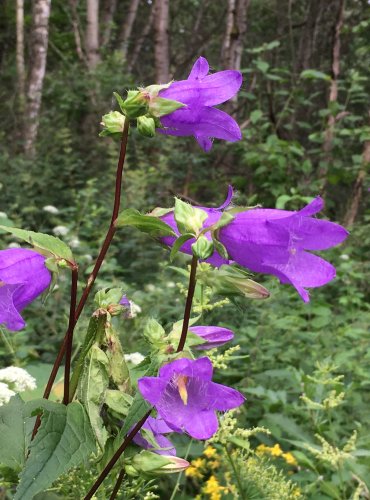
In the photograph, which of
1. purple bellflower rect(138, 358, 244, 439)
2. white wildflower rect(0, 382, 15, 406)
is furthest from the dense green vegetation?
white wildflower rect(0, 382, 15, 406)

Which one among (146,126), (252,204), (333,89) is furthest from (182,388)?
(333,89)

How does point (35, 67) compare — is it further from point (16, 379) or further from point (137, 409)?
point (137, 409)

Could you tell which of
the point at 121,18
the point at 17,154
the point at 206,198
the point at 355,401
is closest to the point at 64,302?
the point at 355,401

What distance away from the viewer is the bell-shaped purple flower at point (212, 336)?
3.47ft

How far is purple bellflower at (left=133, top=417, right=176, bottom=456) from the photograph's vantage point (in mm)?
1067

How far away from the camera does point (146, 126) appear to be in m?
1.04

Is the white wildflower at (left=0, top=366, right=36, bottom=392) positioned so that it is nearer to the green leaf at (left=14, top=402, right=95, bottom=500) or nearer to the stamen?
the green leaf at (left=14, top=402, right=95, bottom=500)

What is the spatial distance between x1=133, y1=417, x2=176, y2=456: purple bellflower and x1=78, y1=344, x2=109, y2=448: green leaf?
8 centimetres

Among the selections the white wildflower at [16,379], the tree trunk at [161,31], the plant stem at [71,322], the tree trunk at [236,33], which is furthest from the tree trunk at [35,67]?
the plant stem at [71,322]

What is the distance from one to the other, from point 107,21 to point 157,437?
43.5 ft

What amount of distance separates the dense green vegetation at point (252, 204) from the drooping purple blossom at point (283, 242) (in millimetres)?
82

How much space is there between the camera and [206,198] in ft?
29.3

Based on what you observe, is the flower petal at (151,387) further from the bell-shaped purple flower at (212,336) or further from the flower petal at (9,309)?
the flower petal at (9,309)

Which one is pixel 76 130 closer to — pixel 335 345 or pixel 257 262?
pixel 335 345
